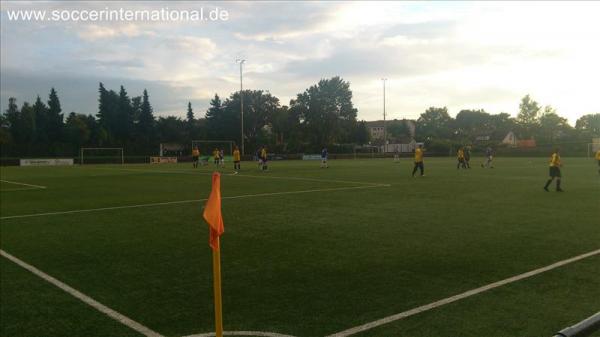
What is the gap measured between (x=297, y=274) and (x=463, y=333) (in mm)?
2632

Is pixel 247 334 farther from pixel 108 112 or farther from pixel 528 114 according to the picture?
pixel 528 114

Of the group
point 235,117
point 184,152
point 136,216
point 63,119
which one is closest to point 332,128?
point 235,117

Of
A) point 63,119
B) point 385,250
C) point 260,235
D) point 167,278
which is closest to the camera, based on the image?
point 167,278

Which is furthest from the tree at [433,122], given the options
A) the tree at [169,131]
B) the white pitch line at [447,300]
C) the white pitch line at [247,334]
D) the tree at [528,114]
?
the white pitch line at [247,334]

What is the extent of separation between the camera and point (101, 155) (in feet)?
215

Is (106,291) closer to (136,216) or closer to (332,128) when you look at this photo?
(136,216)

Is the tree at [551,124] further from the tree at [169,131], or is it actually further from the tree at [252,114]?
the tree at [169,131]

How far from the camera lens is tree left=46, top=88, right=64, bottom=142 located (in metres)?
81.6

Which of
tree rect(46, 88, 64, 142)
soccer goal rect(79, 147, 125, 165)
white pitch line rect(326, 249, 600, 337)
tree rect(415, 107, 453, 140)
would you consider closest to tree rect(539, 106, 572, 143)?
tree rect(415, 107, 453, 140)

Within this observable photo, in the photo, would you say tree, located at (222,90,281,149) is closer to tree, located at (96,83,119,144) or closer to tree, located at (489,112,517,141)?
tree, located at (96,83,119,144)

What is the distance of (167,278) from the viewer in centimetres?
645

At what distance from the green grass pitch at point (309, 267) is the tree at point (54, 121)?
76.4 metres

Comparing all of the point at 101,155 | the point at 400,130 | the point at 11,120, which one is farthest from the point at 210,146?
the point at 400,130

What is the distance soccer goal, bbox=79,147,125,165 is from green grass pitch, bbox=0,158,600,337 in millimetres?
49326
